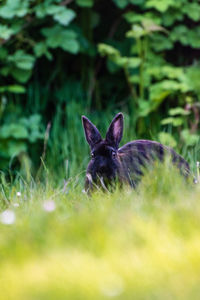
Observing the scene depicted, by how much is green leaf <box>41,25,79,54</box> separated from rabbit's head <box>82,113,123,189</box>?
224 cm

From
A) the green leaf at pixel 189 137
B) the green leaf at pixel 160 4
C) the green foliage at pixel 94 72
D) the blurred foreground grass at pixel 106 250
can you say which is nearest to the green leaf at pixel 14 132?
the green foliage at pixel 94 72

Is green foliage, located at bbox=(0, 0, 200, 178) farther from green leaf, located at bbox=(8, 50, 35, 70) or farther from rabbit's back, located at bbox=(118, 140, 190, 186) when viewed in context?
rabbit's back, located at bbox=(118, 140, 190, 186)

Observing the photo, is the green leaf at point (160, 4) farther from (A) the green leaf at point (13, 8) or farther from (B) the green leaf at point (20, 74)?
(B) the green leaf at point (20, 74)

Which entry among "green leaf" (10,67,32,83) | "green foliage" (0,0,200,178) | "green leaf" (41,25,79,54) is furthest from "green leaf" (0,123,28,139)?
"green leaf" (41,25,79,54)

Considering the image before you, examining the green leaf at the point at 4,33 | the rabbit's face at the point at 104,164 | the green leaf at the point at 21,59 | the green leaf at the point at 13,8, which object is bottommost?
the rabbit's face at the point at 104,164

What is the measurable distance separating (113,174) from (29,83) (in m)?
3.50

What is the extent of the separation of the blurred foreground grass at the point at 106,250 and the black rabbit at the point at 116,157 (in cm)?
90

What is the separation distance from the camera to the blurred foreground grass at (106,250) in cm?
203

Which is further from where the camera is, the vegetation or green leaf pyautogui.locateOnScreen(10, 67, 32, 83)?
green leaf pyautogui.locateOnScreen(10, 67, 32, 83)

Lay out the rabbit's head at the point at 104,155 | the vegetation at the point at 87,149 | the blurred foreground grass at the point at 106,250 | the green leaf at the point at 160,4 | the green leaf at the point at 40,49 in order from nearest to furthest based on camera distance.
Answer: the blurred foreground grass at the point at 106,250 → the vegetation at the point at 87,149 → the rabbit's head at the point at 104,155 → the green leaf at the point at 160,4 → the green leaf at the point at 40,49

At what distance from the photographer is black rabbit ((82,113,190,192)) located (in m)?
4.01

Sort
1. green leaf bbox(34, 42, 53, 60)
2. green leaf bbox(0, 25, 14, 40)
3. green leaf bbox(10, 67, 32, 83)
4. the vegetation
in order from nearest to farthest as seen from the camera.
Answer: the vegetation
green leaf bbox(0, 25, 14, 40)
green leaf bbox(34, 42, 53, 60)
green leaf bbox(10, 67, 32, 83)

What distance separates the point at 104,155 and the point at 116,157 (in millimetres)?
94

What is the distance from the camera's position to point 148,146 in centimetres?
430
